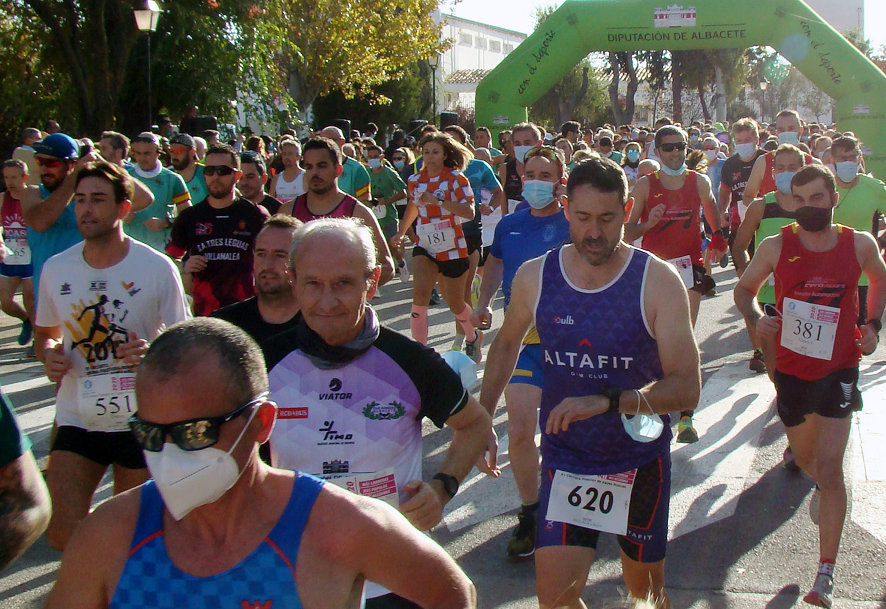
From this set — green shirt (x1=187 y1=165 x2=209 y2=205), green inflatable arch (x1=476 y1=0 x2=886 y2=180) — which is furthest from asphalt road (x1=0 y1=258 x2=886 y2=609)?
green inflatable arch (x1=476 y1=0 x2=886 y2=180)

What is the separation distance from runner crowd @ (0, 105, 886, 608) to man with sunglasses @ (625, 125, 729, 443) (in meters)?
0.55

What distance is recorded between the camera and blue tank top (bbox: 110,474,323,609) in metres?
1.80

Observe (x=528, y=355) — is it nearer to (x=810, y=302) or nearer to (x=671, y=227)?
(x=810, y=302)

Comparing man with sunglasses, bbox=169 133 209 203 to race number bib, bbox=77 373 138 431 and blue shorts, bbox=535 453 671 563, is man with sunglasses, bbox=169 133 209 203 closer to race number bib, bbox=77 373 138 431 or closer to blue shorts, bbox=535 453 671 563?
race number bib, bbox=77 373 138 431

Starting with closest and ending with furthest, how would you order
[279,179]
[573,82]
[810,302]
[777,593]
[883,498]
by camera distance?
[777,593] → [810,302] → [883,498] → [279,179] → [573,82]

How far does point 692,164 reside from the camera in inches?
340

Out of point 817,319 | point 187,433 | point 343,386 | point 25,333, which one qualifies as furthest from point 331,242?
point 25,333

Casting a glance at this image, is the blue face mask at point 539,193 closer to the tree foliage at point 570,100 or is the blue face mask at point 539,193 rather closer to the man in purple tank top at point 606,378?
the man in purple tank top at point 606,378

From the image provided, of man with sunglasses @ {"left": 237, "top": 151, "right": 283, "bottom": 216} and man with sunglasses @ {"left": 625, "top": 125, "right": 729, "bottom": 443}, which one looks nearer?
man with sunglasses @ {"left": 625, "top": 125, "right": 729, "bottom": 443}

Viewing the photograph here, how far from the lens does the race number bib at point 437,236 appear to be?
25.9ft

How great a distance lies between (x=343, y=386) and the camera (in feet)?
8.93

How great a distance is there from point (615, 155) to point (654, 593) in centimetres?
1319

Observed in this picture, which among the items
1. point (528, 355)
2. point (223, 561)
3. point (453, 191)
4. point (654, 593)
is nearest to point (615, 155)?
point (453, 191)

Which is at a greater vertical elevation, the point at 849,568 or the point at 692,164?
the point at 692,164
